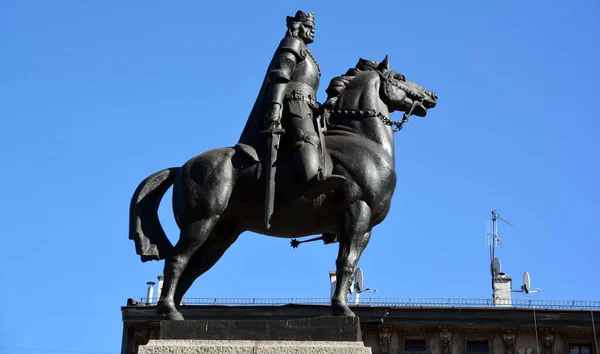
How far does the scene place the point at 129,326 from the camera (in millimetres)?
46688

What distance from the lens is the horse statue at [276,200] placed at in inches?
554

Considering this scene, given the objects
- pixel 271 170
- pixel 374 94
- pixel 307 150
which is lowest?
pixel 271 170

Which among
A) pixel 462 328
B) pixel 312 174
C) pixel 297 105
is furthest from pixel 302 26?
pixel 462 328

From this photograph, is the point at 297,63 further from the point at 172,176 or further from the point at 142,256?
the point at 142,256

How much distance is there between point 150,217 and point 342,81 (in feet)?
10.1

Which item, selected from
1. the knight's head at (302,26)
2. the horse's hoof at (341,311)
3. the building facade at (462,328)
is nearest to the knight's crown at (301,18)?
the knight's head at (302,26)

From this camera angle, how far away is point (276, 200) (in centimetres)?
1423

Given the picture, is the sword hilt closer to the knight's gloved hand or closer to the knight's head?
the knight's gloved hand

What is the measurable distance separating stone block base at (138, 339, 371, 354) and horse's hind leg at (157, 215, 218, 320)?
54 cm

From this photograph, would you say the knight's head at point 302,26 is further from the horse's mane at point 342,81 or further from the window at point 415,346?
the window at point 415,346

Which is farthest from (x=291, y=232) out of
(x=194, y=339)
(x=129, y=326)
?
(x=129, y=326)

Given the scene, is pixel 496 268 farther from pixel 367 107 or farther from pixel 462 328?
pixel 367 107

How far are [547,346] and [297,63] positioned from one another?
3445 cm

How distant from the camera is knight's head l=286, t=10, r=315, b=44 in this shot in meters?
15.2
